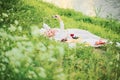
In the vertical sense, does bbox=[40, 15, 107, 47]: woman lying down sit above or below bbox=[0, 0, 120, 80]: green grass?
below

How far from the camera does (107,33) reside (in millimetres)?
10391

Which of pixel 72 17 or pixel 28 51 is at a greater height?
pixel 28 51

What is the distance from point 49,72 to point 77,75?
3.36 feet

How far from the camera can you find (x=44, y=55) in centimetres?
339

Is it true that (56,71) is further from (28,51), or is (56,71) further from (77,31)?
(77,31)

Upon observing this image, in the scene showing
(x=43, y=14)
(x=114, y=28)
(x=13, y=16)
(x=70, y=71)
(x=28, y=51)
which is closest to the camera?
(x=28, y=51)

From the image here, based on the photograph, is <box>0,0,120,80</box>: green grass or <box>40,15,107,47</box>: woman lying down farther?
<box>40,15,107,47</box>: woman lying down

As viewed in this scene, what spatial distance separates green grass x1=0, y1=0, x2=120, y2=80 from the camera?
3.45 metres

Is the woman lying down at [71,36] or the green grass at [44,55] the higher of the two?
the green grass at [44,55]

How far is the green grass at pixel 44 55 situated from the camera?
11.3ft

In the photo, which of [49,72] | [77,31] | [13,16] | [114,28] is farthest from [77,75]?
[114,28]

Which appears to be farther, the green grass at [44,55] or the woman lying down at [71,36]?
the woman lying down at [71,36]

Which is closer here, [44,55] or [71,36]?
[44,55]

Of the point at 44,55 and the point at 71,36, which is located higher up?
the point at 44,55
